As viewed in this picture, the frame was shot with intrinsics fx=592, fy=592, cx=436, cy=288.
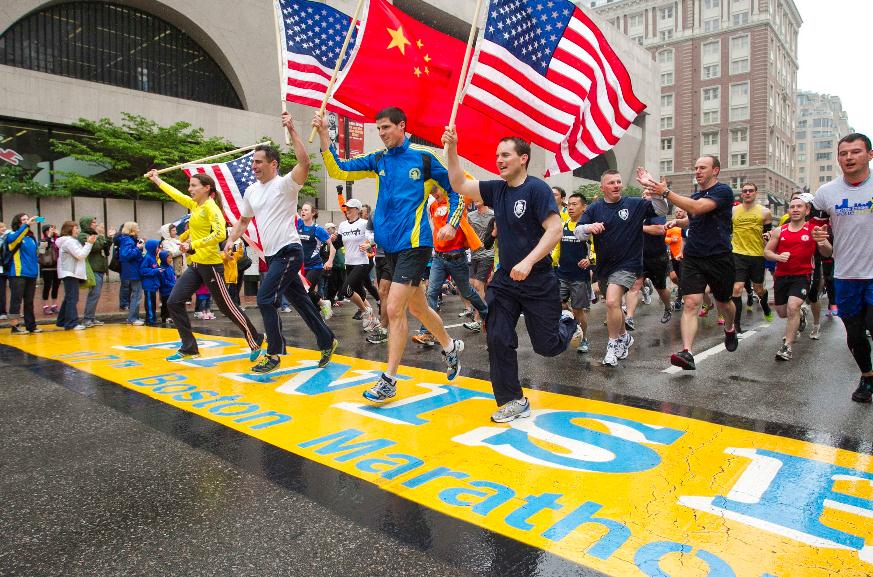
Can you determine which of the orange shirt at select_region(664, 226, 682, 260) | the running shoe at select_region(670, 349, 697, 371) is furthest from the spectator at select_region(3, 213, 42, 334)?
the orange shirt at select_region(664, 226, 682, 260)

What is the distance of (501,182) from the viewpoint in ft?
14.5

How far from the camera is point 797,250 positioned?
720cm

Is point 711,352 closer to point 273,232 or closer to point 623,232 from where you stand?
point 623,232

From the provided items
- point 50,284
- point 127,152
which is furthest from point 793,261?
point 127,152

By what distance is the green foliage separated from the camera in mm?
17672

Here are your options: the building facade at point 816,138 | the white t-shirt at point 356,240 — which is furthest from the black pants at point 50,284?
the building facade at point 816,138

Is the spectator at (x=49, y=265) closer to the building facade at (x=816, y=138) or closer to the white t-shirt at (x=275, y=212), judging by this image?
the white t-shirt at (x=275, y=212)

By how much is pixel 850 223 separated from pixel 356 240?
6.37 m

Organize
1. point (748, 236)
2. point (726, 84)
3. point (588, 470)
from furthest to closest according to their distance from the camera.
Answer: point (726, 84)
point (748, 236)
point (588, 470)

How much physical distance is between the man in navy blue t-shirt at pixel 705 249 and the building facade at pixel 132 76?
16787mm

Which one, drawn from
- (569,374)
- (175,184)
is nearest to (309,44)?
(569,374)

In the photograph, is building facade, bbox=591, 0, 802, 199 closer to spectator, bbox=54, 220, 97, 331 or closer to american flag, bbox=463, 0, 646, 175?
spectator, bbox=54, 220, 97, 331

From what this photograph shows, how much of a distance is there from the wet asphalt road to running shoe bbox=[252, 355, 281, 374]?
1.15 m

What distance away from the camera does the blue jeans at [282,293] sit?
18.7ft
